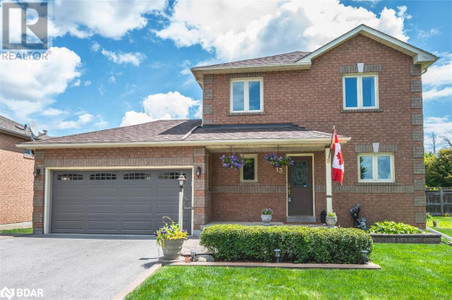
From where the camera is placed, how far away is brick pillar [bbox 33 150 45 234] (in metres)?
11.8

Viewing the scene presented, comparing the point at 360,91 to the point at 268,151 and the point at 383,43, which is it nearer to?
the point at 383,43

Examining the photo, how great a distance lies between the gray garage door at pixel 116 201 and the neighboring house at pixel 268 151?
35 mm

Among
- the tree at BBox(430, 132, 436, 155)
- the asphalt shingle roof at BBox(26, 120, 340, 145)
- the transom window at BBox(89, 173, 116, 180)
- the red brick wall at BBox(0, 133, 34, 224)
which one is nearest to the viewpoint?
the asphalt shingle roof at BBox(26, 120, 340, 145)

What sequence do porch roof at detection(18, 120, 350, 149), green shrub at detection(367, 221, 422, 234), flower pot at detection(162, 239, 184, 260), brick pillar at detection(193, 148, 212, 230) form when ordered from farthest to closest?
1. brick pillar at detection(193, 148, 212, 230)
2. porch roof at detection(18, 120, 350, 149)
3. green shrub at detection(367, 221, 422, 234)
4. flower pot at detection(162, 239, 184, 260)

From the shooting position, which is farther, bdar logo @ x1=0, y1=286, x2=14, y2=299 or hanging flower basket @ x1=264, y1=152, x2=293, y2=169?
hanging flower basket @ x1=264, y1=152, x2=293, y2=169

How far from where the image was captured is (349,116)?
12383 mm

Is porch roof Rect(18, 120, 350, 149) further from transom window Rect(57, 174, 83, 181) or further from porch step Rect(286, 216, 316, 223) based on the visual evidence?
porch step Rect(286, 216, 316, 223)

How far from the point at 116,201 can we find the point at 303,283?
25.5 feet

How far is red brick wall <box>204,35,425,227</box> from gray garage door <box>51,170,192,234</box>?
197 centimetres

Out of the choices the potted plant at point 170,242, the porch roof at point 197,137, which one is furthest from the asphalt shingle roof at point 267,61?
the potted plant at point 170,242

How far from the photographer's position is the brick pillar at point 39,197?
11766 millimetres

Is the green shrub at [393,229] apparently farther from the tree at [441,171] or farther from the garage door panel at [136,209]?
the tree at [441,171]

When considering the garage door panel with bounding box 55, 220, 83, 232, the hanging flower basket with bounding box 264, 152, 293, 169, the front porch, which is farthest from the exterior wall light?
the garage door panel with bounding box 55, 220, 83, 232

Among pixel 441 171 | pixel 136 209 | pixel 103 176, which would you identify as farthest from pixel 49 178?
pixel 441 171
